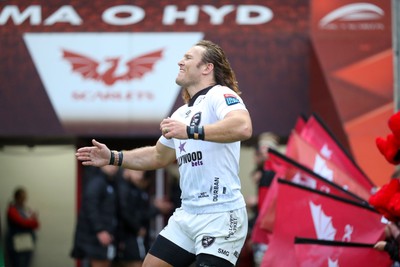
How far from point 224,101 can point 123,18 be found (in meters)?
7.77

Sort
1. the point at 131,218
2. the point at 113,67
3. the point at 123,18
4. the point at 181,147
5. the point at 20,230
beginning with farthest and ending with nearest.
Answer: the point at 20,230, the point at 123,18, the point at 113,67, the point at 131,218, the point at 181,147

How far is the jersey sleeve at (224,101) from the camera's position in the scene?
6172 mm

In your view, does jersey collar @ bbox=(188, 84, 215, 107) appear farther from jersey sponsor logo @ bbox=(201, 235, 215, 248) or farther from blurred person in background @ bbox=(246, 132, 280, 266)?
blurred person in background @ bbox=(246, 132, 280, 266)

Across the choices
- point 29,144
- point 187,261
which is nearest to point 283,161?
point 187,261

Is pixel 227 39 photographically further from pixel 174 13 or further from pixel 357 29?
pixel 357 29

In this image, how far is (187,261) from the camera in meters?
6.53

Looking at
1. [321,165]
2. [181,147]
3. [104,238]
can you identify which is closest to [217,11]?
[104,238]

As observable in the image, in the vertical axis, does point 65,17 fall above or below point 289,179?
above

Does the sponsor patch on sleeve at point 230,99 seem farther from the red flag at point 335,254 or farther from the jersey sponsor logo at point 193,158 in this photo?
the red flag at point 335,254

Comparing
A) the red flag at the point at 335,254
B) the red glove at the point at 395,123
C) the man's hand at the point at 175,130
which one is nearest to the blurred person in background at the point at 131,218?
the red flag at the point at 335,254

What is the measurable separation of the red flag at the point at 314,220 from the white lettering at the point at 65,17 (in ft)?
20.2

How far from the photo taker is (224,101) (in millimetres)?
6227

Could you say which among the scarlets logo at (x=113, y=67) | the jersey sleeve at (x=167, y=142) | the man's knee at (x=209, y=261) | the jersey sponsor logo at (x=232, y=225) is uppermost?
the scarlets logo at (x=113, y=67)

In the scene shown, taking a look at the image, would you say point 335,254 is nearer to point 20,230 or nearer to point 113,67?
point 113,67
